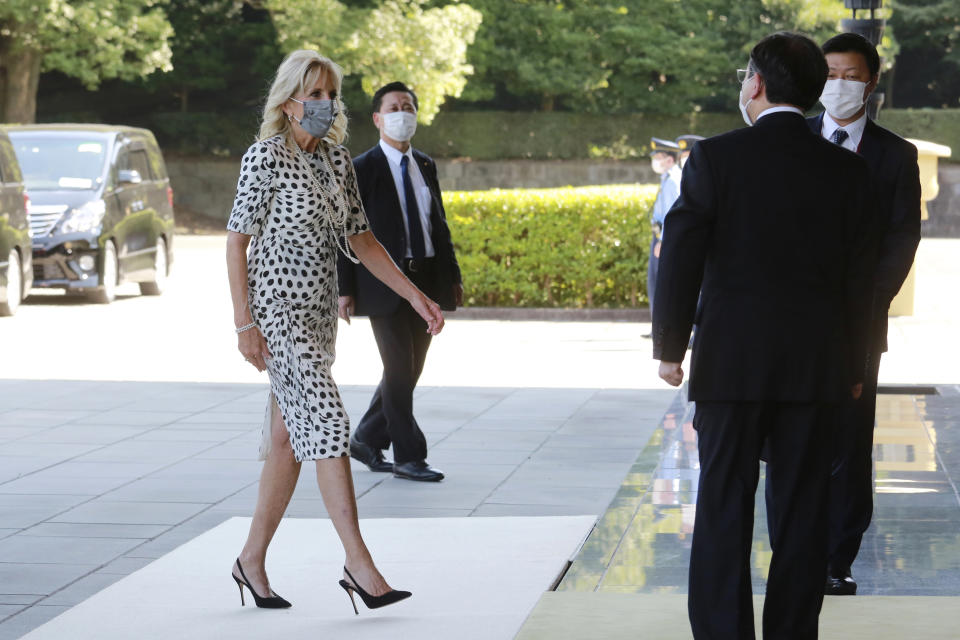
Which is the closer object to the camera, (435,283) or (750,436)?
(750,436)

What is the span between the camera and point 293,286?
5371 mm

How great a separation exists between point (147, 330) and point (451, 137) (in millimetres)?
23975

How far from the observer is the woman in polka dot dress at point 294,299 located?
17.5 feet

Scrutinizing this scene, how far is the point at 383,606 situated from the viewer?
538 centimetres

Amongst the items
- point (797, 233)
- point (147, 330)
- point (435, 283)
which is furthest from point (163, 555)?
point (147, 330)

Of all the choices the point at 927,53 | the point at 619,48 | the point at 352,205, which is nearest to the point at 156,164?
the point at 352,205

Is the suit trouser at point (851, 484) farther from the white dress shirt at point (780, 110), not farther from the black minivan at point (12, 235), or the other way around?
the black minivan at point (12, 235)

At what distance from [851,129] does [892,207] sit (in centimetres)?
33

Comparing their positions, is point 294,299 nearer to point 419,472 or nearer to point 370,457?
point 419,472

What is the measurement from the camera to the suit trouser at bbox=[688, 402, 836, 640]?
4457 mm

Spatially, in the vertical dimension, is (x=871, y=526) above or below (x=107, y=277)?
above

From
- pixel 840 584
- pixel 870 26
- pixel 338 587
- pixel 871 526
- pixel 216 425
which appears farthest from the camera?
pixel 870 26

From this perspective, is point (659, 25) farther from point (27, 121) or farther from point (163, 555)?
point (163, 555)

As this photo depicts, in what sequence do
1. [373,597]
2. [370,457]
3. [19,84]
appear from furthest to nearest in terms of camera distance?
[19,84]
[370,457]
[373,597]
